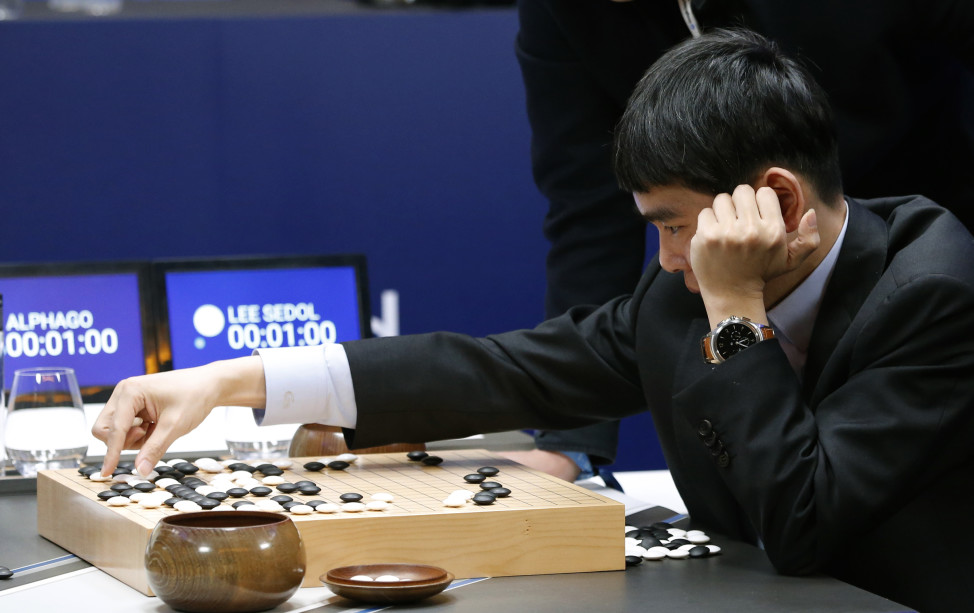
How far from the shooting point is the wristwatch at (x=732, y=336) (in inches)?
45.4

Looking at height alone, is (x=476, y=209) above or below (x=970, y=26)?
below

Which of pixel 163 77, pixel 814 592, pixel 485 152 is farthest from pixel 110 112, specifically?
pixel 814 592

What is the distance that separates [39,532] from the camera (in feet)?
4.03

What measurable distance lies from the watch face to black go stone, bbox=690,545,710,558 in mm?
179

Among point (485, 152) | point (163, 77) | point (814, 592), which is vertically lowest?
point (814, 592)

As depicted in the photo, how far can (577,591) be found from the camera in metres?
1.03

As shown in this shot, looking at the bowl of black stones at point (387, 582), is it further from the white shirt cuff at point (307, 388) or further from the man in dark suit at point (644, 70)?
the man in dark suit at point (644, 70)

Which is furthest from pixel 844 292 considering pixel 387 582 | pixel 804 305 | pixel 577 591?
pixel 387 582

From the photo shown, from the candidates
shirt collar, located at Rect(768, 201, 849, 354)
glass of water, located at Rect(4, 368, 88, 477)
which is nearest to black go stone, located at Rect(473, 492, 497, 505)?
shirt collar, located at Rect(768, 201, 849, 354)

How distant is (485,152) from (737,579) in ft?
8.02

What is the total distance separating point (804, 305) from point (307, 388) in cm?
54

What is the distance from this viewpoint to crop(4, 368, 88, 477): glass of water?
142 cm

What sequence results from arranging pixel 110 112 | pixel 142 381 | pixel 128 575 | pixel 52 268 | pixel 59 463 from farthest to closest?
pixel 110 112 < pixel 52 268 < pixel 59 463 < pixel 142 381 < pixel 128 575

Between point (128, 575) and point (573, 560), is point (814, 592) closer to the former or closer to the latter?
point (573, 560)
